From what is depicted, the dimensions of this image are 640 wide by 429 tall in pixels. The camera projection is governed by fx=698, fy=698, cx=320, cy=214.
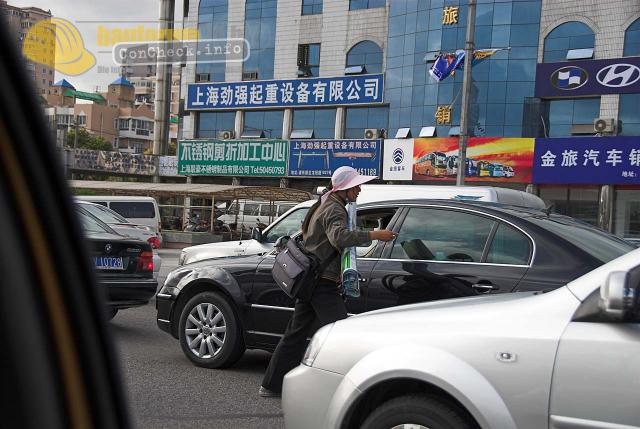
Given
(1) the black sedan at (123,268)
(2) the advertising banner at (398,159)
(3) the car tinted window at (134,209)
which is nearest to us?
(1) the black sedan at (123,268)

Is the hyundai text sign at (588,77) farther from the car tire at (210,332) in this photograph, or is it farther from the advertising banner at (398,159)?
the car tire at (210,332)

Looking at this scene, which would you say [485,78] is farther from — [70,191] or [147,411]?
[70,191]

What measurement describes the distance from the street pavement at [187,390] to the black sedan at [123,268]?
485 millimetres

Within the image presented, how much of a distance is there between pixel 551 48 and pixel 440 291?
101ft

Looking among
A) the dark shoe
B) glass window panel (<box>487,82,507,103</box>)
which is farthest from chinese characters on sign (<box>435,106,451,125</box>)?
the dark shoe

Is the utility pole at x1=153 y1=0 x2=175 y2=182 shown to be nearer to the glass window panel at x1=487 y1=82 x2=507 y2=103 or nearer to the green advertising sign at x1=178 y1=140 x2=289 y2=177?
the green advertising sign at x1=178 y1=140 x2=289 y2=177

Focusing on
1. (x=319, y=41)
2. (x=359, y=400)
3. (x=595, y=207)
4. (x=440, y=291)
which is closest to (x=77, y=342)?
(x=359, y=400)

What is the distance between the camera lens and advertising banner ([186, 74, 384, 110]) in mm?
37438

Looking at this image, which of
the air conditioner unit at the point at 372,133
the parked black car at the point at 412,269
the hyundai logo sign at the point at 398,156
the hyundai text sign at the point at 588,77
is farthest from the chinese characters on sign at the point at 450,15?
the parked black car at the point at 412,269

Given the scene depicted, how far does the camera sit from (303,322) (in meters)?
5.19

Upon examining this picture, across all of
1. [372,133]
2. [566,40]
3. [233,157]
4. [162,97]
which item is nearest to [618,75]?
[566,40]

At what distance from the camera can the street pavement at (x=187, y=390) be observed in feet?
16.1

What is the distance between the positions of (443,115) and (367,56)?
24.8 ft

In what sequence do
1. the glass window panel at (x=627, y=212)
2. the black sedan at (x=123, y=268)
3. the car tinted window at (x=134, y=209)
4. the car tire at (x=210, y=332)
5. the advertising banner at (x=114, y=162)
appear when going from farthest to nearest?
1. the advertising banner at (x=114, y=162)
2. the glass window panel at (x=627, y=212)
3. the car tinted window at (x=134, y=209)
4. the black sedan at (x=123, y=268)
5. the car tire at (x=210, y=332)
